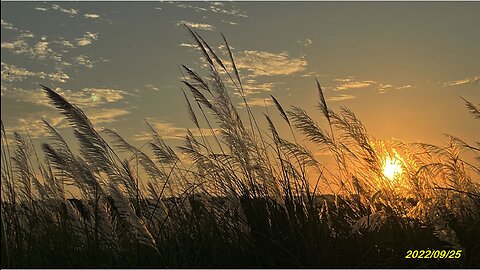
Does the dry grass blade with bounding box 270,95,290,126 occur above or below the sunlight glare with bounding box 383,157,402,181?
above

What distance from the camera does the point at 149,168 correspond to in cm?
434

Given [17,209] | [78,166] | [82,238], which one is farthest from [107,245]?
[17,209]

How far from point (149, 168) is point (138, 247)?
1.08 m
